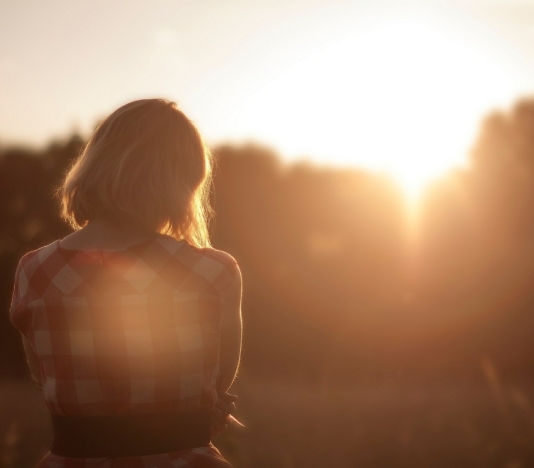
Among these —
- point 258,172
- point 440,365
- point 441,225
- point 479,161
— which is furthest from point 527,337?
point 479,161

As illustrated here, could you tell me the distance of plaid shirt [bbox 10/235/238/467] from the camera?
1.76 meters

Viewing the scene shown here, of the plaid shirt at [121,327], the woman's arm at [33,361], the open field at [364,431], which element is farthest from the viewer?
the open field at [364,431]

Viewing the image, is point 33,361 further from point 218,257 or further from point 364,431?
point 364,431

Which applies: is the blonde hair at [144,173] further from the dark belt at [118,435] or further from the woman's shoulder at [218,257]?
the dark belt at [118,435]

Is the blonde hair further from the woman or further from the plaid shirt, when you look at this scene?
the plaid shirt

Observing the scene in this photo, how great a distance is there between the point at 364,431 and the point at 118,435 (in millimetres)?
6619

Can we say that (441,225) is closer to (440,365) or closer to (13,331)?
(440,365)

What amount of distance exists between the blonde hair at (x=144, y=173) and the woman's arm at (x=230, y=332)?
0.19 meters

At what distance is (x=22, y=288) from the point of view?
6.13ft

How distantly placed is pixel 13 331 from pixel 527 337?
522 inches

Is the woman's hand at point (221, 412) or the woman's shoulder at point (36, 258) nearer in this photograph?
the woman's shoulder at point (36, 258)

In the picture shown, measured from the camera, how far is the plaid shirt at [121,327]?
176 cm

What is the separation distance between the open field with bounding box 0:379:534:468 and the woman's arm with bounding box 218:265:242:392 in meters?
3.23

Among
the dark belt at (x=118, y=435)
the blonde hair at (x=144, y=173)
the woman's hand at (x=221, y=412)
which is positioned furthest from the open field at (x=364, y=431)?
the blonde hair at (x=144, y=173)
